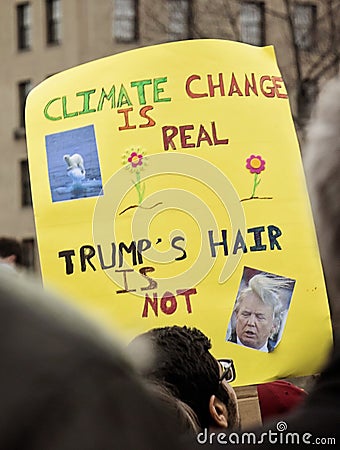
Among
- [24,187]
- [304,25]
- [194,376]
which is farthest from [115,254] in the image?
[24,187]

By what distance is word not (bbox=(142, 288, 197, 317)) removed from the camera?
13.9 ft

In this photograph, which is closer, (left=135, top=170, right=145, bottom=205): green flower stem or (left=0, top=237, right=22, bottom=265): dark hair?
(left=135, top=170, right=145, bottom=205): green flower stem

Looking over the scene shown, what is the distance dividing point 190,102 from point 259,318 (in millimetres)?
834

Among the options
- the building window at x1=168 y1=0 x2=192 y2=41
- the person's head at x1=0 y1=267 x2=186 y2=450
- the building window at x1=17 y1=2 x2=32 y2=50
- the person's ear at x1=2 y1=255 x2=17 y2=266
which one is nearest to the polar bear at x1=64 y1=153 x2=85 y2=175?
the person's ear at x1=2 y1=255 x2=17 y2=266

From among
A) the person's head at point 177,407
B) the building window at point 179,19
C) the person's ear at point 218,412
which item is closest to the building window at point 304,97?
the building window at point 179,19

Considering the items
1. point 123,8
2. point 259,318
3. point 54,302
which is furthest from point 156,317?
point 123,8

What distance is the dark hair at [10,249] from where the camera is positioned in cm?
642

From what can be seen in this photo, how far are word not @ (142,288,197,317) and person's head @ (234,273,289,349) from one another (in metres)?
0.17

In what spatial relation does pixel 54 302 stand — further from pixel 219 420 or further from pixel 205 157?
pixel 205 157

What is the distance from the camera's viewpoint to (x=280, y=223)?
426 cm

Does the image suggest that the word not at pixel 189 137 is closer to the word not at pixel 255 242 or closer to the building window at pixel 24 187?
the word not at pixel 255 242

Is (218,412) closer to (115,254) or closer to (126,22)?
(115,254)

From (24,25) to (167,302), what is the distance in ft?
116

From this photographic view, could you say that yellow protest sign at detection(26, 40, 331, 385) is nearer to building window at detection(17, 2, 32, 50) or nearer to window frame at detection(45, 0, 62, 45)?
window frame at detection(45, 0, 62, 45)
